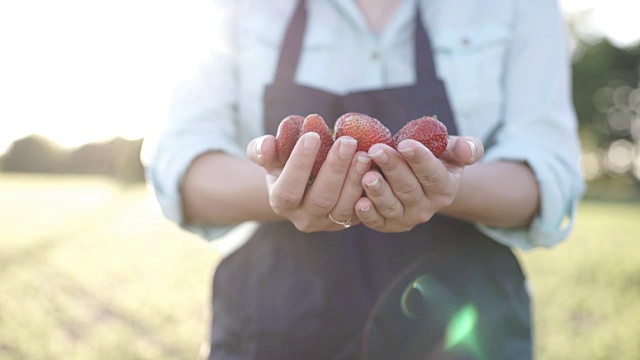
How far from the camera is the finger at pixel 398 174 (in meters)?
1.33

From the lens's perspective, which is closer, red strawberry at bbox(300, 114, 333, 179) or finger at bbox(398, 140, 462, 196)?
finger at bbox(398, 140, 462, 196)

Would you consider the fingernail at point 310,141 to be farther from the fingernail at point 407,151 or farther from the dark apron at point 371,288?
the dark apron at point 371,288

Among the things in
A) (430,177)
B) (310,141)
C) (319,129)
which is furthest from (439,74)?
(310,141)

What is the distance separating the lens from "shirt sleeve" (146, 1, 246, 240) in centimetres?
185

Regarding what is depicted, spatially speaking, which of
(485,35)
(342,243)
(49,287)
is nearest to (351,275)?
(342,243)

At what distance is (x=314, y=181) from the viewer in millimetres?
1442

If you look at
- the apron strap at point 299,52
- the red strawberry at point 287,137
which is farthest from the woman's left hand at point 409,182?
the apron strap at point 299,52

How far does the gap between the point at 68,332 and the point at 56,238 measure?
453 centimetres

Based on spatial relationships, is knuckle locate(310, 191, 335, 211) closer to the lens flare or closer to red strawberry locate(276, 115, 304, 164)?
red strawberry locate(276, 115, 304, 164)

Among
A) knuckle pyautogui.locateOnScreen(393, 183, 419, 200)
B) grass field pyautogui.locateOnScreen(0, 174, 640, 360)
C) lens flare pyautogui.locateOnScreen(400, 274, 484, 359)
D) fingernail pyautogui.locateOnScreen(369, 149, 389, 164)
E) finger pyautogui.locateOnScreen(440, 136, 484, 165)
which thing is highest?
fingernail pyautogui.locateOnScreen(369, 149, 389, 164)

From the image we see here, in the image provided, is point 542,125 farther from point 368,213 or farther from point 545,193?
point 368,213

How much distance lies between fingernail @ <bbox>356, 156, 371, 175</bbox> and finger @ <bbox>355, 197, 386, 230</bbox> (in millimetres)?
87

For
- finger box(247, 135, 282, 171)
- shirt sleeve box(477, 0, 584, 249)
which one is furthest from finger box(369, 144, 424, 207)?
shirt sleeve box(477, 0, 584, 249)

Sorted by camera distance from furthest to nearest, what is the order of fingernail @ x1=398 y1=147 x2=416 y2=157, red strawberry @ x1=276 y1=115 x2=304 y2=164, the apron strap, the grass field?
the grass field < the apron strap < red strawberry @ x1=276 y1=115 x2=304 y2=164 < fingernail @ x1=398 y1=147 x2=416 y2=157
